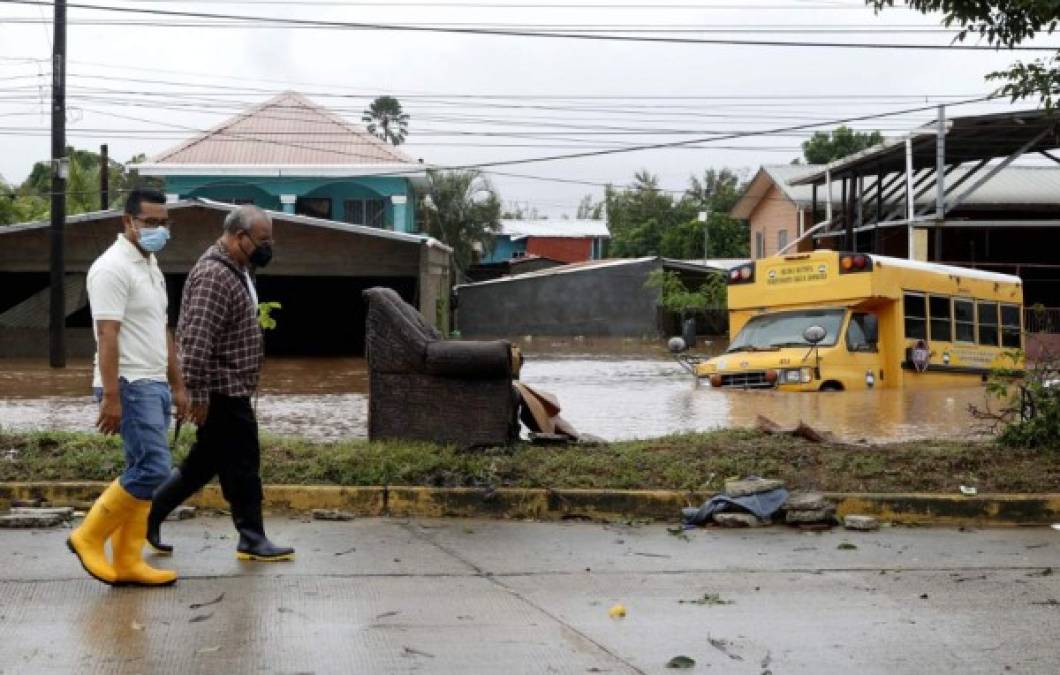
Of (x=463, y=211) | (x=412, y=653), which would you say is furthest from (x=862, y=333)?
(x=463, y=211)

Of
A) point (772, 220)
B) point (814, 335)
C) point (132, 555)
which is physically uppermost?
point (772, 220)

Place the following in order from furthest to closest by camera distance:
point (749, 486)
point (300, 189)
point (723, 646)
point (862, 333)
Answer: point (300, 189) < point (862, 333) < point (749, 486) < point (723, 646)

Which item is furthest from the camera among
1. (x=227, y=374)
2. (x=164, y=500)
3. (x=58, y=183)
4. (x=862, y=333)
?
(x=58, y=183)

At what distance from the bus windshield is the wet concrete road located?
425 inches

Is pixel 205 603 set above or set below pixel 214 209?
below

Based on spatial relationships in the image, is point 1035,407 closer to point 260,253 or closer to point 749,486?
point 749,486

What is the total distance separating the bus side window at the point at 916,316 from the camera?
1975 centimetres

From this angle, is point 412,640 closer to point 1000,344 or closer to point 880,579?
point 880,579

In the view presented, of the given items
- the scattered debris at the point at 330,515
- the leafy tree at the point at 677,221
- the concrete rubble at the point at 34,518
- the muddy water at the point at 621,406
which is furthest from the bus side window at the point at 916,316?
the leafy tree at the point at 677,221

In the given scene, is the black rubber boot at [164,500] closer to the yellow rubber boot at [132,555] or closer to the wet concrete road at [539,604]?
the wet concrete road at [539,604]

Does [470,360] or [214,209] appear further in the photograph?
[214,209]

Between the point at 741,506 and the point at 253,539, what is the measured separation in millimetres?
3192

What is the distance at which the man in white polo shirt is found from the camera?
6.21m

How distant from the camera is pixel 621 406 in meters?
19.5
